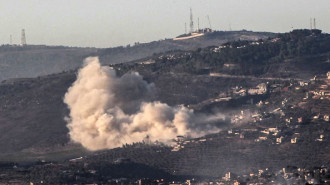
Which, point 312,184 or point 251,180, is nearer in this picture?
point 312,184

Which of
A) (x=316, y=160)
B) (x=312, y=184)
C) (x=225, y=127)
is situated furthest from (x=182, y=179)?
(x=225, y=127)

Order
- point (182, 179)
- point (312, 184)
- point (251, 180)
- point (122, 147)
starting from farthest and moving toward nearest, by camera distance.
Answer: point (122, 147) < point (182, 179) < point (251, 180) < point (312, 184)

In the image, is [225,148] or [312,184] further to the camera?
[225,148]

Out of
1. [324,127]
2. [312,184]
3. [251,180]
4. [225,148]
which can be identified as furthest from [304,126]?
[312,184]

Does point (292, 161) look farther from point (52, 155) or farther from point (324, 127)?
point (52, 155)

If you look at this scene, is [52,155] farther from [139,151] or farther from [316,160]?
[316,160]

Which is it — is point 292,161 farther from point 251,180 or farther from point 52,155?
point 52,155

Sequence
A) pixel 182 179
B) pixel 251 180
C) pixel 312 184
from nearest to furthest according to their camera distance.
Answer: pixel 312 184 < pixel 251 180 < pixel 182 179

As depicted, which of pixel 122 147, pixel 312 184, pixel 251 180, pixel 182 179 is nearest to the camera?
pixel 312 184

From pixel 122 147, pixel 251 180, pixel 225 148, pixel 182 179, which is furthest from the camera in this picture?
pixel 122 147
